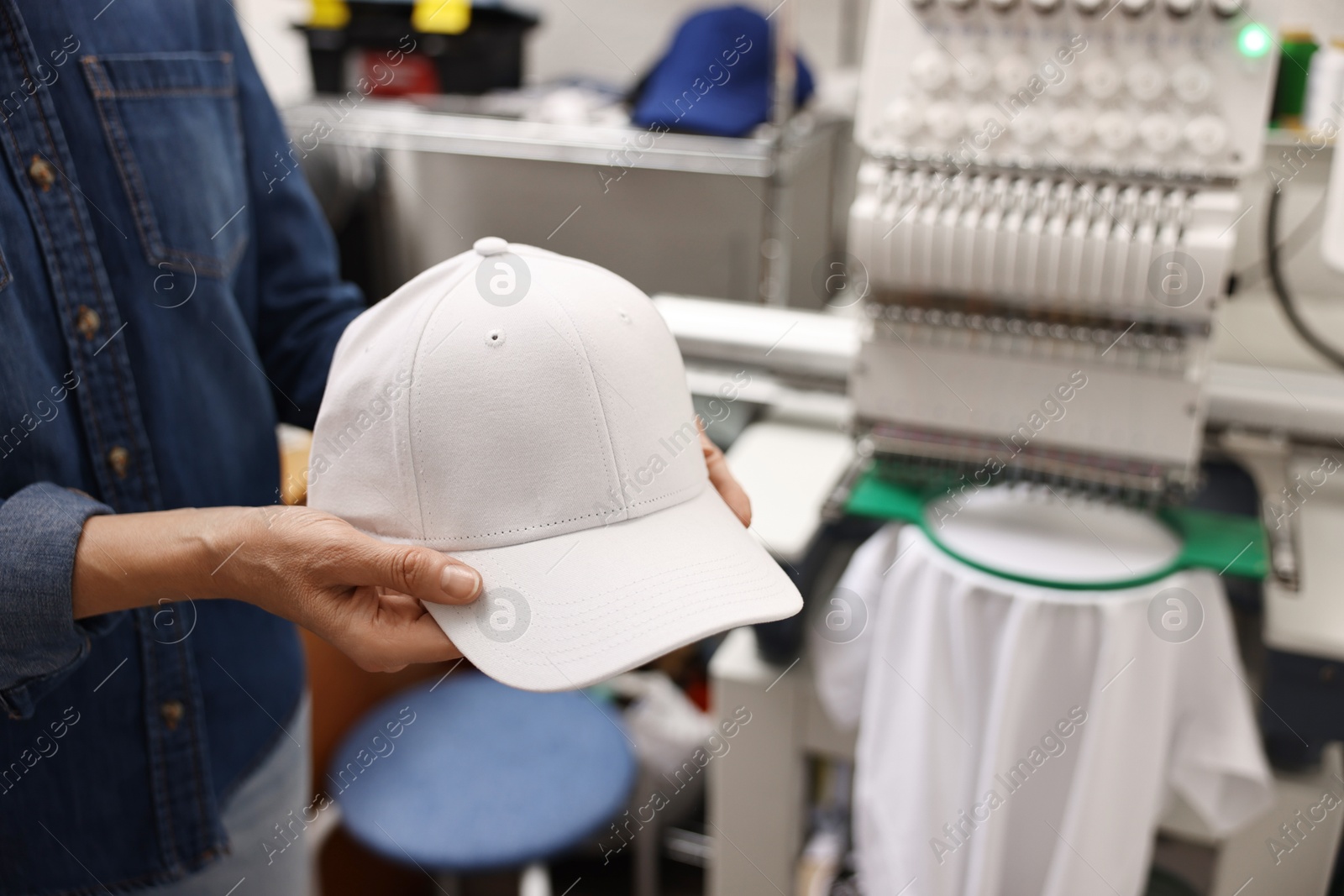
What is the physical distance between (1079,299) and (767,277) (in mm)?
900

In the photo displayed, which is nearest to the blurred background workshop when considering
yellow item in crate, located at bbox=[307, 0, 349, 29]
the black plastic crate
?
the black plastic crate

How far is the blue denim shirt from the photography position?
735 millimetres

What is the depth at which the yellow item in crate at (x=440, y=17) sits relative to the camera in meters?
2.20

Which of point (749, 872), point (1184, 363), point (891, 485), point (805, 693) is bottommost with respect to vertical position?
point (749, 872)

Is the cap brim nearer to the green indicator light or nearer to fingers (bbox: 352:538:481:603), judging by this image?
fingers (bbox: 352:538:481:603)

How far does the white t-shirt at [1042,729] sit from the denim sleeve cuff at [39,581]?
2.63 ft

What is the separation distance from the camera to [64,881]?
85 cm

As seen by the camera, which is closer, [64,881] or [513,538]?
[513,538]

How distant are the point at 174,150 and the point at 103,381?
19cm

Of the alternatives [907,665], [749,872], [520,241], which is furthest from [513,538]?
[749,872]

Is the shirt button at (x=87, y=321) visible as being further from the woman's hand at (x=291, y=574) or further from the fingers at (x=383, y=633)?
the fingers at (x=383, y=633)

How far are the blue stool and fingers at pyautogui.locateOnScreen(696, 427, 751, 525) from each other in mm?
804

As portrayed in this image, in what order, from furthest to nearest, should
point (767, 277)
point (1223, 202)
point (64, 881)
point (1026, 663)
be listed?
point (767, 277) → point (1026, 663) → point (1223, 202) → point (64, 881)

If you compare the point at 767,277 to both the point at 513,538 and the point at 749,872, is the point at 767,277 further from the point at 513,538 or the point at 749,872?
the point at 513,538
